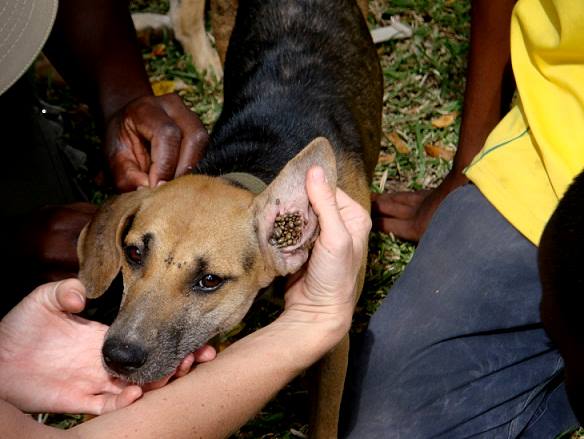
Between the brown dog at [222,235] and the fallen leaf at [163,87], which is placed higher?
the brown dog at [222,235]

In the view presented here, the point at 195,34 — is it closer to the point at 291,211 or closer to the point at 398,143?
the point at 398,143

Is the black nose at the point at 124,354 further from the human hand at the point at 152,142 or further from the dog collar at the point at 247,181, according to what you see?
the human hand at the point at 152,142

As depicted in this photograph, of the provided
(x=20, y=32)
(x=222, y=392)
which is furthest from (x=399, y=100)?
(x=222, y=392)

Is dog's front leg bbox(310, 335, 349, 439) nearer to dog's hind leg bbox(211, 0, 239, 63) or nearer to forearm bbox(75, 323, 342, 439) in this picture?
forearm bbox(75, 323, 342, 439)

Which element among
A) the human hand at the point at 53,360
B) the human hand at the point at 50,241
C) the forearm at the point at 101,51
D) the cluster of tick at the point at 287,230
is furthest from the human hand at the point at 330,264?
the forearm at the point at 101,51

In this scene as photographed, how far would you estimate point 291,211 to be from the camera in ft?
9.39

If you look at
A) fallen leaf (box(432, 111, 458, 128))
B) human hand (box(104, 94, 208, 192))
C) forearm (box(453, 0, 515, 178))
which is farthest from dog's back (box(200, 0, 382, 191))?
fallen leaf (box(432, 111, 458, 128))

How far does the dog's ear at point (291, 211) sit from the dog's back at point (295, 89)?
1.76 feet

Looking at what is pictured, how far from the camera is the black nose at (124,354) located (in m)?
2.75

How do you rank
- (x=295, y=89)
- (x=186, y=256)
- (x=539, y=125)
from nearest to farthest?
(x=186, y=256)
(x=539, y=125)
(x=295, y=89)

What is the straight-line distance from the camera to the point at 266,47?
4.14 m

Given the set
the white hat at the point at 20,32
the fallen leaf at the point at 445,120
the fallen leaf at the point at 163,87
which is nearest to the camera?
the white hat at the point at 20,32

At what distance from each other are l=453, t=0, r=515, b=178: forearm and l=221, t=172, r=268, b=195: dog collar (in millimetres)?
1171

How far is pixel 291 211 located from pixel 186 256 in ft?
1.33
